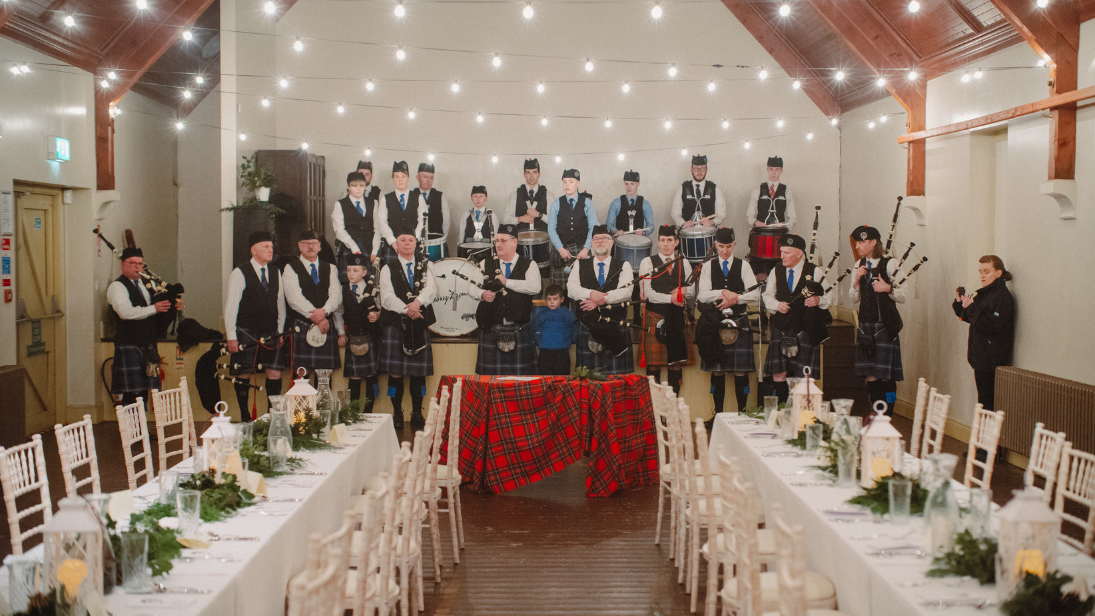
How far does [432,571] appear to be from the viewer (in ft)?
12.9

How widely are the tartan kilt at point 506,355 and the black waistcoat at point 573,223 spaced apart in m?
1.17

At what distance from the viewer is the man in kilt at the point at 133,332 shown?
671cm

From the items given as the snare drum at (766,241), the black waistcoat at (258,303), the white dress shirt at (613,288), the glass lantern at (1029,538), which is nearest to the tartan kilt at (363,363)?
the black waistcoat at (258,303)

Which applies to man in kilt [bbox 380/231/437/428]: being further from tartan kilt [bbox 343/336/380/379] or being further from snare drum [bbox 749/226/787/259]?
snare drum [bbox 749/226/787/259]

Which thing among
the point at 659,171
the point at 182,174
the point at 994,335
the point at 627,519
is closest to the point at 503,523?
the point at 627,519

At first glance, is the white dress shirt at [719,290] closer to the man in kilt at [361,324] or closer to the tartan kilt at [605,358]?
the tartan kilt at [605,358]

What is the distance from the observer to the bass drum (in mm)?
7172

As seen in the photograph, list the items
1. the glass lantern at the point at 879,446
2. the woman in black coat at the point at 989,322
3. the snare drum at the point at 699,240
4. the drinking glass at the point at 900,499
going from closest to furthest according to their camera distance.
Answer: the drinking glass at the point at 900,499, the glass lantern at the point at 879,446, the woman in black coat at the point at 989,322, the snare drum at the point at 699,240

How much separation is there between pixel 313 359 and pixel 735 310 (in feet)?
10.7

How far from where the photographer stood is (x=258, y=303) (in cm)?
673

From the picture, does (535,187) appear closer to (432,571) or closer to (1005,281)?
(1005,281)

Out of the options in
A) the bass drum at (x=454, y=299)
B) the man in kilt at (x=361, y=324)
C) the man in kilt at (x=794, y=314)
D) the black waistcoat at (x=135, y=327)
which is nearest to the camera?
the man in kilt at (x=794, y=314)

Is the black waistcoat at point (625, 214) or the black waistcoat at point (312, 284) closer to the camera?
the black waistcoat at point (312, 284)

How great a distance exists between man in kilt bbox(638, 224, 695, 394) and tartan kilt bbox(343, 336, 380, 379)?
2.10 meters
